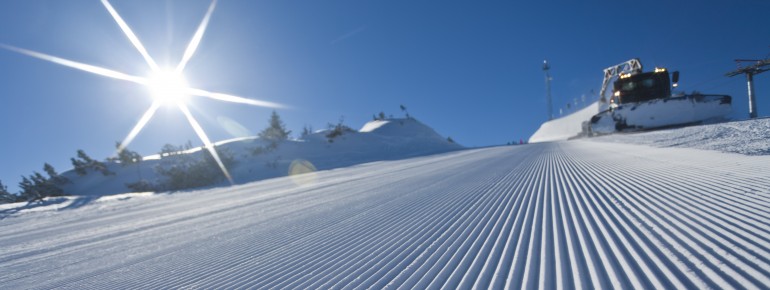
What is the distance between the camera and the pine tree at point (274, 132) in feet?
63.8

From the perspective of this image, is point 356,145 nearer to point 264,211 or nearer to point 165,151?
point 165,151

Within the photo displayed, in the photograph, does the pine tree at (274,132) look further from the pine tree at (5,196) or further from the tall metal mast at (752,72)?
the tall metal mast at (752,72)

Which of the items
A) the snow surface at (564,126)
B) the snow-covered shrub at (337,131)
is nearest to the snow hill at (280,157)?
the snow-covered shrub at (337,131)

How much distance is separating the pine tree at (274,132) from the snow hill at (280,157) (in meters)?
0.51

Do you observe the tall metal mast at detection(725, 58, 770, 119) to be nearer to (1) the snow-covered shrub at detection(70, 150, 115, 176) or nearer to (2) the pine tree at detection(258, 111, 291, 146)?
(2) the pine tree at detection(258, 111, 291, 146)

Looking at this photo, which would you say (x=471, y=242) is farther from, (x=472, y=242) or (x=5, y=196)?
(x=5, y=196)

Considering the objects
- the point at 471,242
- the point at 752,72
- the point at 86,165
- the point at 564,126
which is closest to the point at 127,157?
the point at 86,165

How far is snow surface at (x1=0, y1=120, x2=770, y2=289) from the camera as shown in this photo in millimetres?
1493

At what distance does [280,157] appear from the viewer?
16578 millimetres

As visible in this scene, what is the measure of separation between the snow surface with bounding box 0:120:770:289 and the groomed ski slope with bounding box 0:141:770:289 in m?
0.01

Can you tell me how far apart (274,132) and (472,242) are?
781 inches

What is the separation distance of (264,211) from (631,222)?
13.7 ft

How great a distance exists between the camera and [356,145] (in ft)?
72.5

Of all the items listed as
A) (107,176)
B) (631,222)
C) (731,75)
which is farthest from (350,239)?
(731,75)
